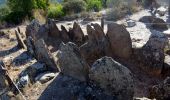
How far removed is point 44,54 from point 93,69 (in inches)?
123

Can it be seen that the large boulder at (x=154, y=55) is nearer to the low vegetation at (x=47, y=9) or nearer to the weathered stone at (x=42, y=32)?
the weathered stone at (x=42, y=32)

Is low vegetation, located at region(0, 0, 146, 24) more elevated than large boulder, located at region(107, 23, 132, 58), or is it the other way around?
large boulder, located at region(107, 23, 132, 58)

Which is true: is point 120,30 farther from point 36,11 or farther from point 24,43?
point 36,11

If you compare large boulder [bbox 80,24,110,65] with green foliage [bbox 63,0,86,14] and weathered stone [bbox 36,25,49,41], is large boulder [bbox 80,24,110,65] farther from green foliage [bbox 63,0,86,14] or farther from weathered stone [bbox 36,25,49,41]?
green foliage [bbox 63,0,86,14]

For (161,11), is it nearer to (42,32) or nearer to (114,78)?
(42,32)

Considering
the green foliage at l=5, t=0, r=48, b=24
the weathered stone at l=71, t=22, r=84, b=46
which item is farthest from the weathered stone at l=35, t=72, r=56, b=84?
the green foliage at l=5, t=0, r=48, b=24

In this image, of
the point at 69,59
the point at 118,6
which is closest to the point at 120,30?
the point at 69,59

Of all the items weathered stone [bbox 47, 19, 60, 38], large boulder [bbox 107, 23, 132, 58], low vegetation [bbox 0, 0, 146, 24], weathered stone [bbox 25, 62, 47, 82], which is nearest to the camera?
weathered stone [bbox 25, 62, 47, 82]

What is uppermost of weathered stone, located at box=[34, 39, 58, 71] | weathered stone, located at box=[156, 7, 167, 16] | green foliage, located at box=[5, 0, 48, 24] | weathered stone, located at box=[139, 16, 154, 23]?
weathered stone, located at box=[34, 39, 58, 71]

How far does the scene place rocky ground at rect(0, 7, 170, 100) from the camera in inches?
341

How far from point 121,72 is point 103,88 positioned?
0.69 metres

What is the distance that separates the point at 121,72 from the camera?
8500 millimetres

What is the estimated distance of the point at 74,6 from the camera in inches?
911

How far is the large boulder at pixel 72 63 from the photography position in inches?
380
